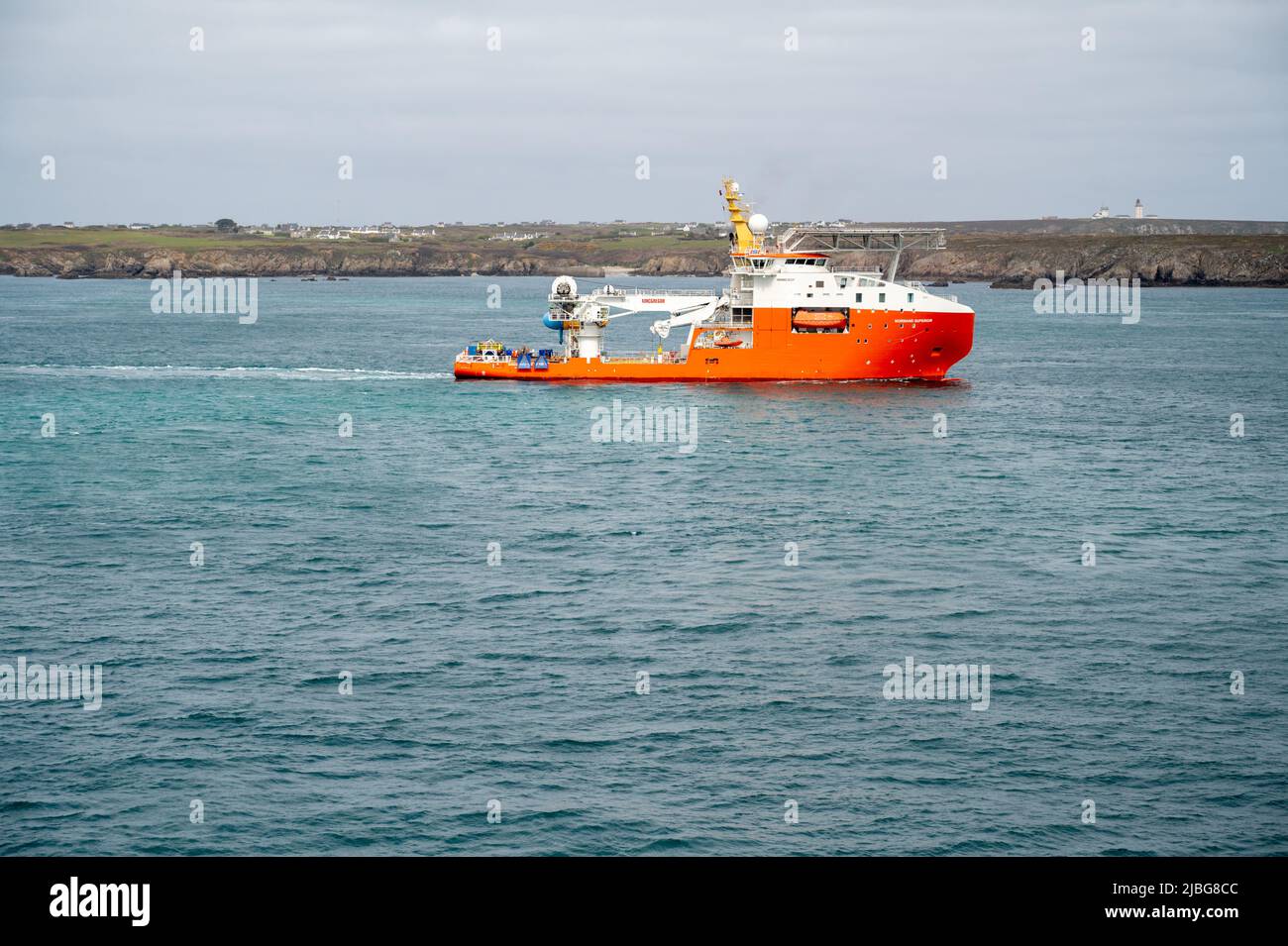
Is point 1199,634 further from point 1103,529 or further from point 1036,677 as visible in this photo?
point 1103,529

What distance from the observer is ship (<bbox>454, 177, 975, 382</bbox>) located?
95.9m

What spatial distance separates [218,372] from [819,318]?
2010 inches

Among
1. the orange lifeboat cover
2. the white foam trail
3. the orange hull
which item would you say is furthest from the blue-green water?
the white foam trail

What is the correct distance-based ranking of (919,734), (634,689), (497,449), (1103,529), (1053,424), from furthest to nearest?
1. (1053,424)
2. (497,449)
3. (1103,529)
4. (634,689)
5. (919,734)

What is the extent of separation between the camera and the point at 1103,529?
185 ft

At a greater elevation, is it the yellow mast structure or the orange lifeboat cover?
the yellow mast structure

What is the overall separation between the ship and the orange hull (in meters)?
0.07

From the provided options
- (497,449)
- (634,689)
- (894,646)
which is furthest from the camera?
(497,449)

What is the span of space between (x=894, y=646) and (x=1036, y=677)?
174 inches

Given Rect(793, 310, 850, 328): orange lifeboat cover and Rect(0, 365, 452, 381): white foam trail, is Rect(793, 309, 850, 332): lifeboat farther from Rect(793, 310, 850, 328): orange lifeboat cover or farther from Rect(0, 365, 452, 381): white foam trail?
Rect(0, 365, 452, 381): white foam trail

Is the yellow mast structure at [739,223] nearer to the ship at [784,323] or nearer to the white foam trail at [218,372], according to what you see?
the ship at [784,323]

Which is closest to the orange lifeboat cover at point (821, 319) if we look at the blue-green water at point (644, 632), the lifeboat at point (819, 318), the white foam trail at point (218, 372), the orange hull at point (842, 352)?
the lifeboat at point (819, 318)

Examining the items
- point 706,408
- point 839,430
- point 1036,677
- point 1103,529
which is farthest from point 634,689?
point 706,408
